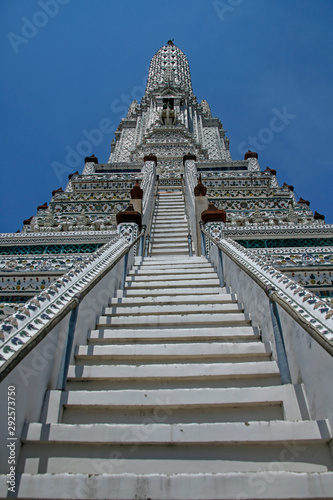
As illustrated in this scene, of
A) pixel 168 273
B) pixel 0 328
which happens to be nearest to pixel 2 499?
pixel 0 328

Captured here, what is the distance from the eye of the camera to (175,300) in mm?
4277

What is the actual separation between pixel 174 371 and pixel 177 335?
1.96 ft

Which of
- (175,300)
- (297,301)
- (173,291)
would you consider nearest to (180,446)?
(297,301)

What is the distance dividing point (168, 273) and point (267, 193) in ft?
22.3

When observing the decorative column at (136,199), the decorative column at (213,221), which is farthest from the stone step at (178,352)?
the decorative column at (136,199)

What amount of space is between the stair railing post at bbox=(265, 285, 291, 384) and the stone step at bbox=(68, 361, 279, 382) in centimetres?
8

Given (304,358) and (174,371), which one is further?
(174,371)

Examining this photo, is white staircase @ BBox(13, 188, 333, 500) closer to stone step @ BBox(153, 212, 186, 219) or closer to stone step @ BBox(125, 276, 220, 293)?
stone step @ BBox(125, 276, 220, 293)

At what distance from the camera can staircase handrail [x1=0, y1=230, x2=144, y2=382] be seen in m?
2.04

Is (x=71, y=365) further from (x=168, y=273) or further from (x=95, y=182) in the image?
A: (x=95, y=182)

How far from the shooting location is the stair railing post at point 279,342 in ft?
8.75

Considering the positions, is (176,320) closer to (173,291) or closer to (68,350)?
(173,291)

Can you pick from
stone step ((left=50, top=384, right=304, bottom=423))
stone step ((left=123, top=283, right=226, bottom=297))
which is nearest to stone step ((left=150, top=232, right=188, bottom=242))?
stone step ((left=123, top=283, right=226, bottom=297))

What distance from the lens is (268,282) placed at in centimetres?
317
